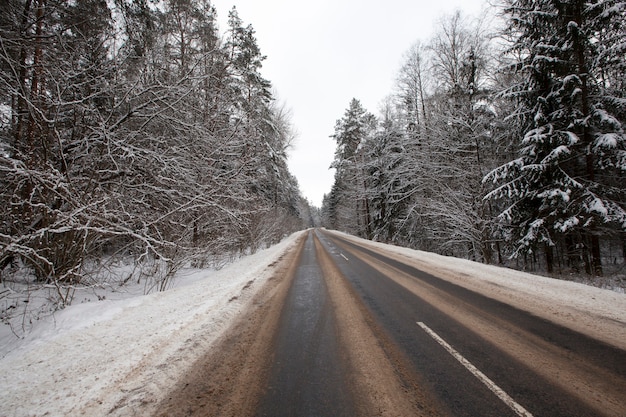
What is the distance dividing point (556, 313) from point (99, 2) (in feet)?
41.3

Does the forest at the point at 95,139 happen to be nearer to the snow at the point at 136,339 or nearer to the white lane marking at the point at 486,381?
the snow at the point at 136,339

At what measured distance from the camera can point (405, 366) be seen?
284 cm

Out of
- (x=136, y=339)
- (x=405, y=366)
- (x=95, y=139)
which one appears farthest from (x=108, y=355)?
(x=95, y=139)

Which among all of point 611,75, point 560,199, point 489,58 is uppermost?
point 489,58

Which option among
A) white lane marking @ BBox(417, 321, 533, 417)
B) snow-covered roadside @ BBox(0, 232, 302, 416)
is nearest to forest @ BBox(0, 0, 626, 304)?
snow-covered roadside @ BBox(0, 232, 302, 416)

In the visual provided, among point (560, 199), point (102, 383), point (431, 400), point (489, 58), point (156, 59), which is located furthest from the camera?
point (489, 58)

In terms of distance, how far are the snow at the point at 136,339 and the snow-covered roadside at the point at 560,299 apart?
16mm

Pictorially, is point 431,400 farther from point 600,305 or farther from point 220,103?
point 220,103

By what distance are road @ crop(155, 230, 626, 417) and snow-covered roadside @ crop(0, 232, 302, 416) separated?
0.36m

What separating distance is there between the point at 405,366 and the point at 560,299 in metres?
4.37

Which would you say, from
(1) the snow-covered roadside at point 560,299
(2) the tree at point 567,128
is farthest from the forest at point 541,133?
(1) the snow-covered roadside at point 560,299

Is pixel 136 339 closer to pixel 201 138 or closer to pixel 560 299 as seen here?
pixel 201 138

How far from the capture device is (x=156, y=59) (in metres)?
6.33

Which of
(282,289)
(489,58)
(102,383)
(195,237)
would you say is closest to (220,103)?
(195,237)
